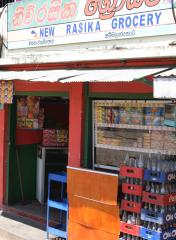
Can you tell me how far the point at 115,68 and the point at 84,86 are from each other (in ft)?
2.83

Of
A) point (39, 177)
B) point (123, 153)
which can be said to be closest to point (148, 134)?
point (123, 153)

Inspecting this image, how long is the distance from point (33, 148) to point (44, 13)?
124 inches

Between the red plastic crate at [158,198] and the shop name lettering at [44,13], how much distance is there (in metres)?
3.31

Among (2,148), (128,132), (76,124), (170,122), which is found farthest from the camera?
(2,148)

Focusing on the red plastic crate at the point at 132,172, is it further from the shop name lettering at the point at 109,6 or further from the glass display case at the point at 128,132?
the shop name lettering at the point at 109,6

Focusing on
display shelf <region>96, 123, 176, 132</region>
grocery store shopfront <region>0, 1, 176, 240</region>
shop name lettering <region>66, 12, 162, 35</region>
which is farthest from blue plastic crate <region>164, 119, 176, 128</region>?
shop name lettering <region>66, 12, 162, 35</region>

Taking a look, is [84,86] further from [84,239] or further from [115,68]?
[84,239]

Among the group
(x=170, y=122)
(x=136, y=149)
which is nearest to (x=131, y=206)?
(x=136, y=149)

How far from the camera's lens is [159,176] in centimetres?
640

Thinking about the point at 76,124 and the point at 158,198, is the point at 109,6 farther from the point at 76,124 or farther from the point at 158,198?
the point at 158,198

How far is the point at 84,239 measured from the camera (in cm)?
732

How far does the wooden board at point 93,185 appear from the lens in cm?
682

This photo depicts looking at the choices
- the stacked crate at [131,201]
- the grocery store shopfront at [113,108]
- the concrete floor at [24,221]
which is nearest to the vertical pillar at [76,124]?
the grocery store shopfront at [113,108]

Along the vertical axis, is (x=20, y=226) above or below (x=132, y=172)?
below
